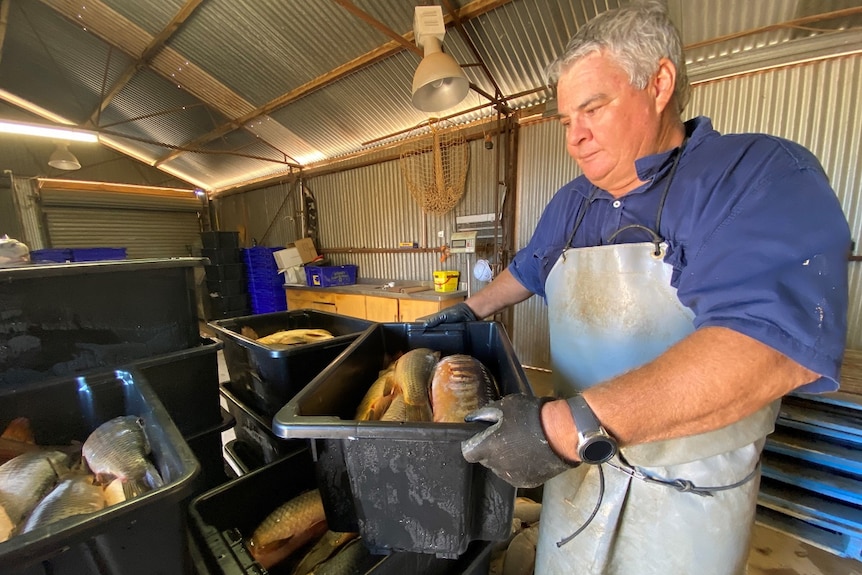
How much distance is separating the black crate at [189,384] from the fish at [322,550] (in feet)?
1.92

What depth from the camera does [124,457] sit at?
697 millimetres

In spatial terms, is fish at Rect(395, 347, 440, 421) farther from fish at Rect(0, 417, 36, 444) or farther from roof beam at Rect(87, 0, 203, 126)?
roof beam at Rect(87, 0, 203, 126)

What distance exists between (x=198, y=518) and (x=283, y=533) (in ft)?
0.67

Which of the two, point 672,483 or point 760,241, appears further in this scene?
point 672,483

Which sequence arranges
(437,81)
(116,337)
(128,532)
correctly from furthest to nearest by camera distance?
(437,81) → (116,337) → (128,532)

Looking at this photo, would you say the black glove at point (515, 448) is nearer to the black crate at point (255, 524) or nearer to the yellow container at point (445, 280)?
the black crate at point (255, 524)

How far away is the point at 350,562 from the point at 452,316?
0.83 meters

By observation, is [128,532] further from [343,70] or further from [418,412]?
[343,70]

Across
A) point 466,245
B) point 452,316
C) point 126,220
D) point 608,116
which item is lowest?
point 452,316

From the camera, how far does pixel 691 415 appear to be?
541mm

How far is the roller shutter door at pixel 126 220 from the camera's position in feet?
22.4

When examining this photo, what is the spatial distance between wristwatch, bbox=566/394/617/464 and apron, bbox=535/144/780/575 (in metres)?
0.35

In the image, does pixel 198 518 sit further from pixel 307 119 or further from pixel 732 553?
pixel 307 119

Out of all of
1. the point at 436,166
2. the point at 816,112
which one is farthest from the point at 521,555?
the point at 436,166
